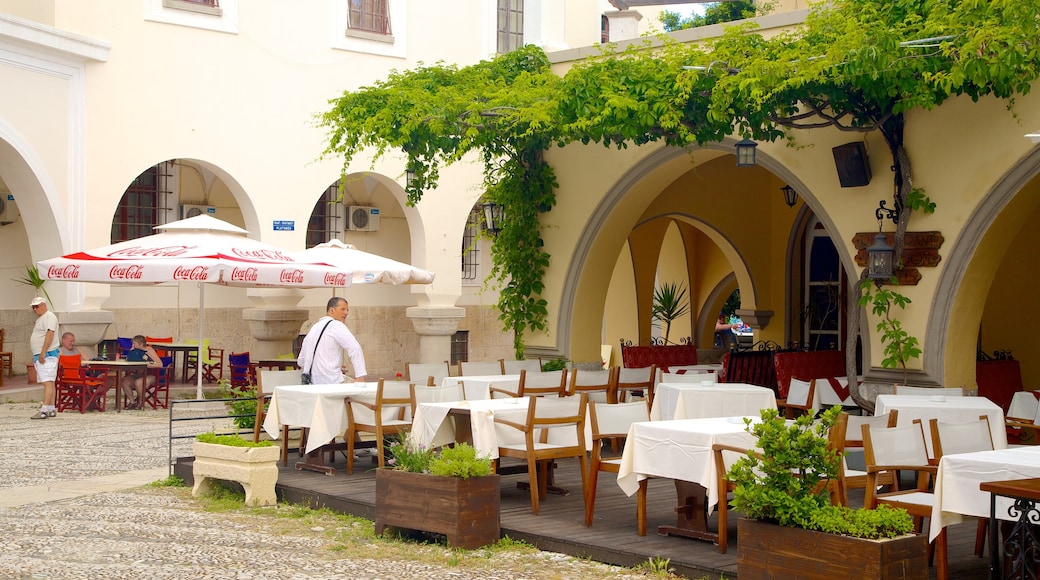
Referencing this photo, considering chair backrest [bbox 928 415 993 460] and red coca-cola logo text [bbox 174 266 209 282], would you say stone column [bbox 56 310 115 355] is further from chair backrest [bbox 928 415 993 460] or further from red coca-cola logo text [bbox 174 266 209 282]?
chair backrest [bbox 928 415 993 460]

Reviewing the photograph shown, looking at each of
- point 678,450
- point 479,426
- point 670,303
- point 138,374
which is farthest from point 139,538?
point 670,303

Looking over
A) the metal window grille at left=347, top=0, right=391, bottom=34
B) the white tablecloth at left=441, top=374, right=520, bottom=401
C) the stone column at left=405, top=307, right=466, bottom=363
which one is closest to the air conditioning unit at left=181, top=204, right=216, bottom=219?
the stone column at left=405, top=307, right=466, bottom=363

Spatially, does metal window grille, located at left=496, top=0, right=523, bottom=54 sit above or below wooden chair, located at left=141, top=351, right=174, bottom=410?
above

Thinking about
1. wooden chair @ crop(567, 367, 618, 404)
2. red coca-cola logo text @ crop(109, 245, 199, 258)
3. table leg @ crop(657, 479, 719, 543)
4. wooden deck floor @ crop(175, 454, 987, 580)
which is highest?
red coca-cola logo text @ crop(109, 245, 199, 258)

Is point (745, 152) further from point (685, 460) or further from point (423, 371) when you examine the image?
point (685, 460)

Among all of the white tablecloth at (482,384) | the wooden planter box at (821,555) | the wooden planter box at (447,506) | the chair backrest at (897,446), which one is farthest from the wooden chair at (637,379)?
the wooden planter box at (821,555)

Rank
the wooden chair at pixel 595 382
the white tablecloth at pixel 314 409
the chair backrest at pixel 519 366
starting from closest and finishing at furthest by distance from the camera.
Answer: the white tablecloth at pixel 314 409
the wooden chair at pixel 595 382
the chair backrest at pixel 519 366

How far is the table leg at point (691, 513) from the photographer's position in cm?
696

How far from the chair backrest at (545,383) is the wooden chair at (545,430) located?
2.10 metres

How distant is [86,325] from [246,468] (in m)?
8.74

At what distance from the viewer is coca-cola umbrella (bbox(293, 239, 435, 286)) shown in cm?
1291

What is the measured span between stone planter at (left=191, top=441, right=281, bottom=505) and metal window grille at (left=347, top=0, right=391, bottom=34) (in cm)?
1171

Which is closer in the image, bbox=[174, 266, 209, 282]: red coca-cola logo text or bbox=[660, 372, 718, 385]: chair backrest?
bbox=[660, 372, 718, 385]: chair backrest

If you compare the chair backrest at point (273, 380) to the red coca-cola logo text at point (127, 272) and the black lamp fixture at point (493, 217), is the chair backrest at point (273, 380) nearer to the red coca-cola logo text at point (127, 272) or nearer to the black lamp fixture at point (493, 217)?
the red coca-cola logo text at point (127, 272)
